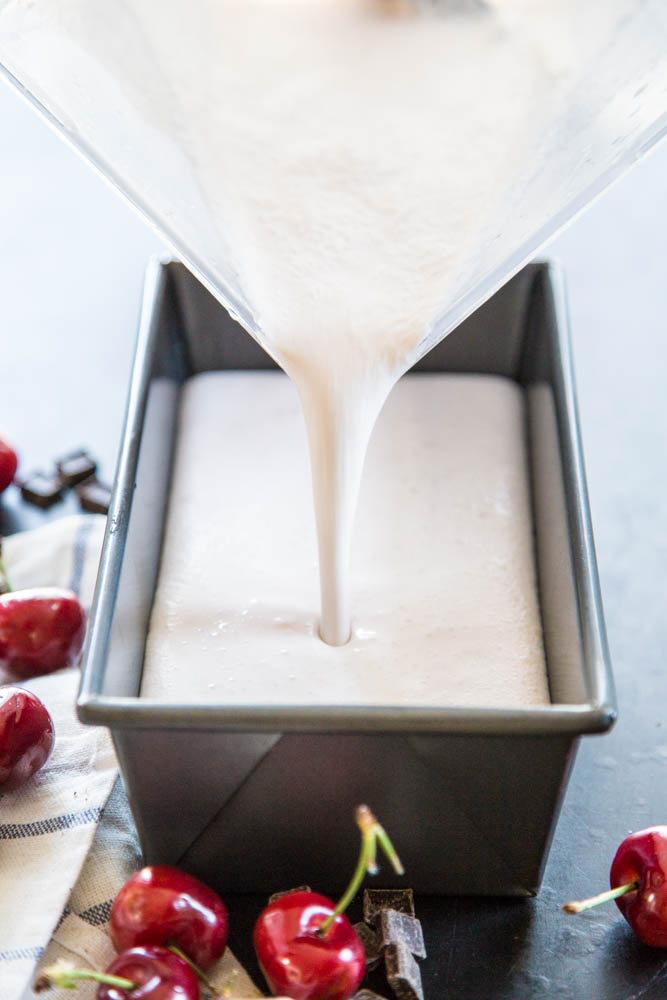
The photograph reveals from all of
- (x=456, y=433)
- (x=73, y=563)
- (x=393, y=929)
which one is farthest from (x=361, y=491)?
(x=393, y=929)

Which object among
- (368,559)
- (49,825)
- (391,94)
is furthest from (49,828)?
(391,94)

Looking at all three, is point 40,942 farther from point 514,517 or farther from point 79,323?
point 79,323

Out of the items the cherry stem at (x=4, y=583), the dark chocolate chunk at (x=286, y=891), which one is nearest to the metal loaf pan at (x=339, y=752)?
the dark chocolate chunk at (x=286, y=891)

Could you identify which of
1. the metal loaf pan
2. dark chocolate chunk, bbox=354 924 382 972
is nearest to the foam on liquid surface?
the metal loaf pan

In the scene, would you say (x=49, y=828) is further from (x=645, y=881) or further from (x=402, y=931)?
(x=645, y=881)

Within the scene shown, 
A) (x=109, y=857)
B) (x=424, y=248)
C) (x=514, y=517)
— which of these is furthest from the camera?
(x=514, y=517)

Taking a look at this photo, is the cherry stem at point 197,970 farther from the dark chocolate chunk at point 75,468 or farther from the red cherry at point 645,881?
the dark chocolate chunk at point 75,468

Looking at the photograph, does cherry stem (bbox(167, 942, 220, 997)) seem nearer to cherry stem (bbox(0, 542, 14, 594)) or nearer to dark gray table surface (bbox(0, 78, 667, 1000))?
dark gray table surface (bbox(0, 78, 667, 1000))

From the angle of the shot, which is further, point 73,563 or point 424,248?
point 73,563
